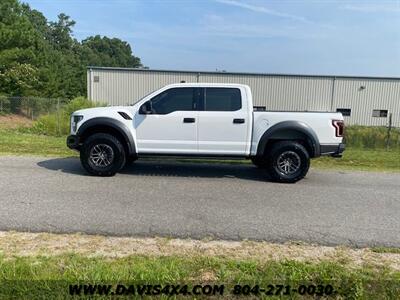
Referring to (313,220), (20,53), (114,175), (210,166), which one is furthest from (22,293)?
(20,53)

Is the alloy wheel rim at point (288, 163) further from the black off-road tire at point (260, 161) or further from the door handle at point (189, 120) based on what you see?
the door handle at point (189, 120)

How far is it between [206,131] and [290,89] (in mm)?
30158

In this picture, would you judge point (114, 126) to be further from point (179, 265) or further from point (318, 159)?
point (318, 159)

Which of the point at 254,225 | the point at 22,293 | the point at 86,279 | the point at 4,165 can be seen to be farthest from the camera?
the point at 4,165

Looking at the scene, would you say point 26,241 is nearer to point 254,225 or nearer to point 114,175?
point 254,225

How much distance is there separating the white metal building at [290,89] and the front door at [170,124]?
90.4 feet

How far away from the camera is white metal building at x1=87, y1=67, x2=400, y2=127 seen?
3516 centimetres

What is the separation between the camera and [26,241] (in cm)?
430

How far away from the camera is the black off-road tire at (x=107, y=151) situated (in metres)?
7.73

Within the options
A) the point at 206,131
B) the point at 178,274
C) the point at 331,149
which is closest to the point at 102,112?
the point at 206,131

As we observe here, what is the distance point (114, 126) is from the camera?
764 centimetres

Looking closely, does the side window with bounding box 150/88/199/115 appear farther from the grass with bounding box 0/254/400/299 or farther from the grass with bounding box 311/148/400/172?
the grass with bounding box 0/254/400/299

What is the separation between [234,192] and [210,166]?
2.66m

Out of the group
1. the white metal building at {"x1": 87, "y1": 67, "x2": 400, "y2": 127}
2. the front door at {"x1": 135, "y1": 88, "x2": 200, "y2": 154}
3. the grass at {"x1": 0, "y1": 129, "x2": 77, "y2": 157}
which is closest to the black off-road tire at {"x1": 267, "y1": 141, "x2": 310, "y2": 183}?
the front door at {"x1": 135, "y1": 88, "x2": 200, "y2": 154}
